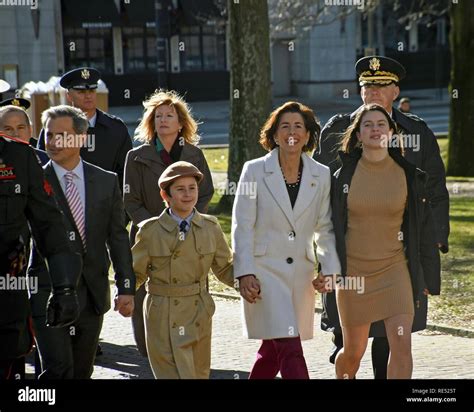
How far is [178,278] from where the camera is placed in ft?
22.6

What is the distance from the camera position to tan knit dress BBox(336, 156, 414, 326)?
6.96m

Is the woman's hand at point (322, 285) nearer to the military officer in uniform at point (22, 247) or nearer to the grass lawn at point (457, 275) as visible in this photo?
the military officer in uniform at point (22, 247)

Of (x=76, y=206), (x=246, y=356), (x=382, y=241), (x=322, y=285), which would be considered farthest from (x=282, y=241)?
(x=246, y=356)

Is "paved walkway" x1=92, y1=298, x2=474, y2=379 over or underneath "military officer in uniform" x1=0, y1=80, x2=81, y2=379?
underneath

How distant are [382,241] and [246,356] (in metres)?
2.39

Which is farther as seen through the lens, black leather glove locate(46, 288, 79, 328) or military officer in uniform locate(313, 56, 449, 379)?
military officer in uniform locate(313, 56, 449, 379)

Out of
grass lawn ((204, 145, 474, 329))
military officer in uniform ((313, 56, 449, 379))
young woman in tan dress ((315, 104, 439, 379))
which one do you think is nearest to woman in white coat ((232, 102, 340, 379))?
young woman in tan dress ((315, 104, 439, 379))

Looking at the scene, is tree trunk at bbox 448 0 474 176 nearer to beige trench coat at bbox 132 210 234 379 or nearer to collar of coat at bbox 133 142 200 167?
collar of coat at bbox 133 142 200 167

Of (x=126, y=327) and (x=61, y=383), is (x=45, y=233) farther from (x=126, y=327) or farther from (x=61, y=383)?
(x=126, y=327)

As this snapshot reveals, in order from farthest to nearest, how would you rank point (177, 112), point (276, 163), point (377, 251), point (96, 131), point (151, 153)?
point (96, 131) → point (151, 153) → point (177, 112) → point (276, 163) → point (377, 251)

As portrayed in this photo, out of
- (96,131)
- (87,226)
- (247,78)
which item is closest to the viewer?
(87,226)

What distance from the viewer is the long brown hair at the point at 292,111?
713 centimetres

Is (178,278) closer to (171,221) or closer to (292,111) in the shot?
(171,221)

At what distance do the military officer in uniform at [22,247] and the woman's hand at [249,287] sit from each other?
54.0 inches
